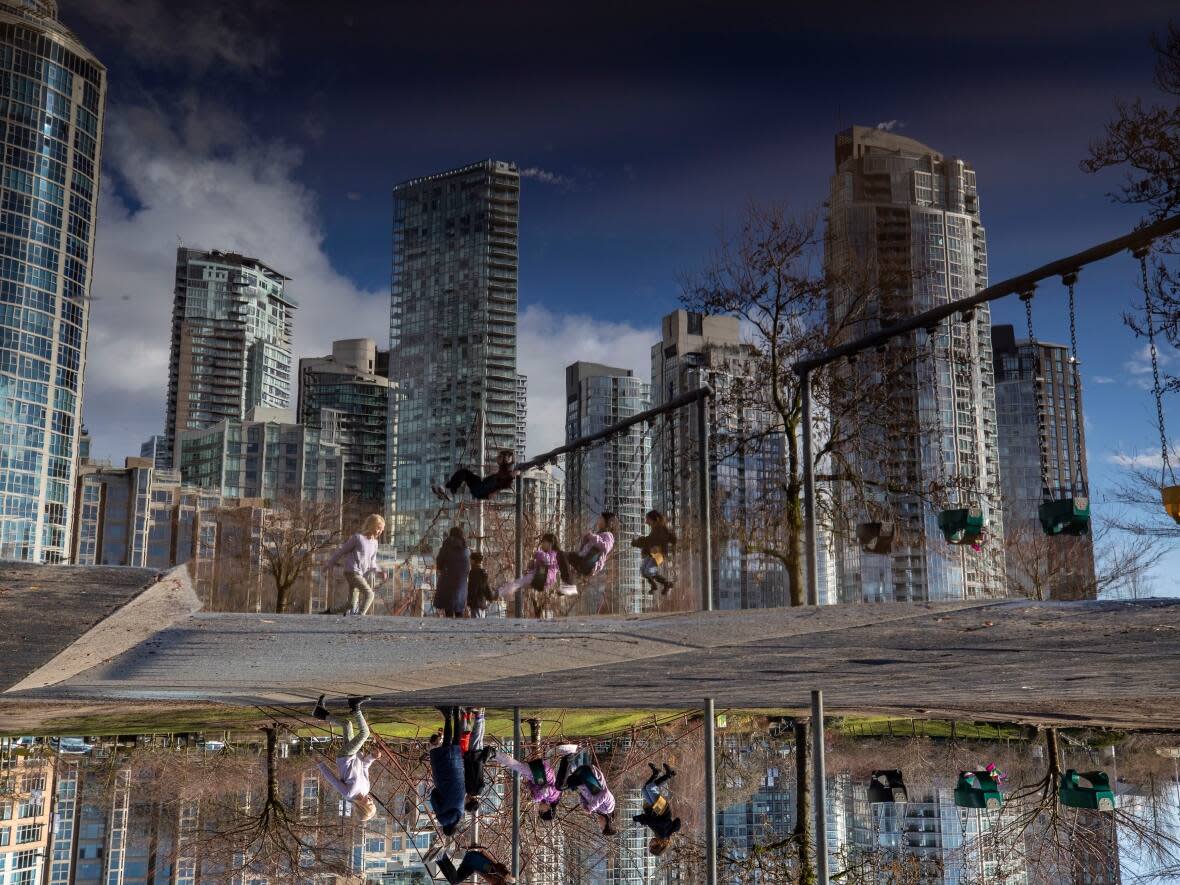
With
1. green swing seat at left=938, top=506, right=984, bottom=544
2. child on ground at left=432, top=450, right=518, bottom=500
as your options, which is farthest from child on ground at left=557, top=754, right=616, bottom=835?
green swing seat at left=938, top=506, right=984, bottom=544

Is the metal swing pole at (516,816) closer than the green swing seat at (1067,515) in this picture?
No

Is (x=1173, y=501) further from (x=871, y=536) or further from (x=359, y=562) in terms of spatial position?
(x=359, y=562)

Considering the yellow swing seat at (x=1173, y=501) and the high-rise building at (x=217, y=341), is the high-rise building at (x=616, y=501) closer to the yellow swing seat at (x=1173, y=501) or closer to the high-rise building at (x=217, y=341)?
the yellow swing seat at (x=1173, y=501)

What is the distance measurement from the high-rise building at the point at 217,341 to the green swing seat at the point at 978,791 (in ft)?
571

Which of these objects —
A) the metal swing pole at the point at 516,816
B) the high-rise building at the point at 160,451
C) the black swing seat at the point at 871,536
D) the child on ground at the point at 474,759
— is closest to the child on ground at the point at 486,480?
the child on ground at the point at 474,759

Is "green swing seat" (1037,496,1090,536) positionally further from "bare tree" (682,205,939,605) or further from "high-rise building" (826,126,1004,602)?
"bare tree" (682,205,939,605)

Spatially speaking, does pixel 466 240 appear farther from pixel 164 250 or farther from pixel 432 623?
pixel 432 623

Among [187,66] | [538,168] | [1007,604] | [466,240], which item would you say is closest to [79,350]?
[187,66]

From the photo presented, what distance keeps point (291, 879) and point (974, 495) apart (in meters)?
13.9

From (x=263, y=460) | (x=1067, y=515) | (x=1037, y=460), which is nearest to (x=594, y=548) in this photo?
(x=1067, y=515)

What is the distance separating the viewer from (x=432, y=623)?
524cm

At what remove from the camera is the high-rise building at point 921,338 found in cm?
1501

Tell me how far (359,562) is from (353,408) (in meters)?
157

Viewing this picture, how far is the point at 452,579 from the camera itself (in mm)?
9273
